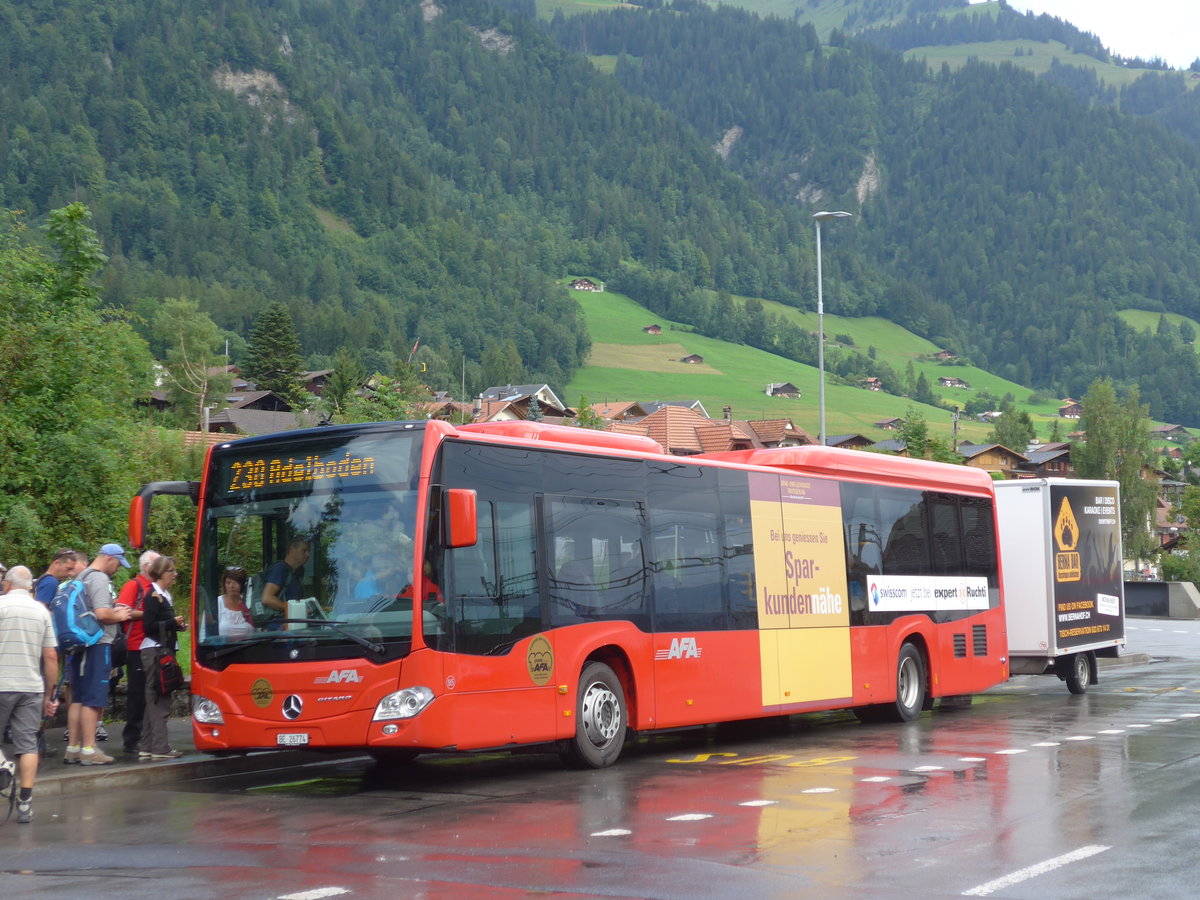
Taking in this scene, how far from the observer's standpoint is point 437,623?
11336 mm

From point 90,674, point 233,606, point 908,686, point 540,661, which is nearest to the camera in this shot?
point 233,606

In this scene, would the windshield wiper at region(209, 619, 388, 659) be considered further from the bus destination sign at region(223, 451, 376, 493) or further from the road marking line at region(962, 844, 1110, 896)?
the road marking line at region(962, 844, 1110, 896)

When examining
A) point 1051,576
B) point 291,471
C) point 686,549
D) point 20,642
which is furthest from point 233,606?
point 1051,576

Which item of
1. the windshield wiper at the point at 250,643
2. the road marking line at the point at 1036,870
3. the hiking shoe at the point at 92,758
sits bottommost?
the road marking line at the point at 1036,870

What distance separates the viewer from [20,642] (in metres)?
10.2

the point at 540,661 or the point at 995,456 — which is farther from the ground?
the point at 995,456

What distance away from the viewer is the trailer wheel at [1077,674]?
21.5m

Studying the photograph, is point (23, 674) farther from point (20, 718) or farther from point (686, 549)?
point (686, 549)

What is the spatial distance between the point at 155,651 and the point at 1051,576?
41.8 feet

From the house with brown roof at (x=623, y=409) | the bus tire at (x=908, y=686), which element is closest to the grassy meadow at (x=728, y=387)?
the house with brown roof at (x=623, y=409)

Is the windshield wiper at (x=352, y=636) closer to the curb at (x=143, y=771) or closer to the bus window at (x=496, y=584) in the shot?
the bus window at (x=496, y=584)

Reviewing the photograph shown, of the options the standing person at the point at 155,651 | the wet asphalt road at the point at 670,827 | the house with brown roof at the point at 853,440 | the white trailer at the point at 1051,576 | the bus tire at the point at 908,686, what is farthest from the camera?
the house with brown roof at the point at 853,440

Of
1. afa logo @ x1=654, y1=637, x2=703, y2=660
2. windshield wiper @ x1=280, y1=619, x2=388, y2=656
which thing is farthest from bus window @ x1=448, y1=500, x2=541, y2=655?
afa logo @ x1=654, y1=637, x2=703, y2=660

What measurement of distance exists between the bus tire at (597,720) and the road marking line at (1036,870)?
5009mm
